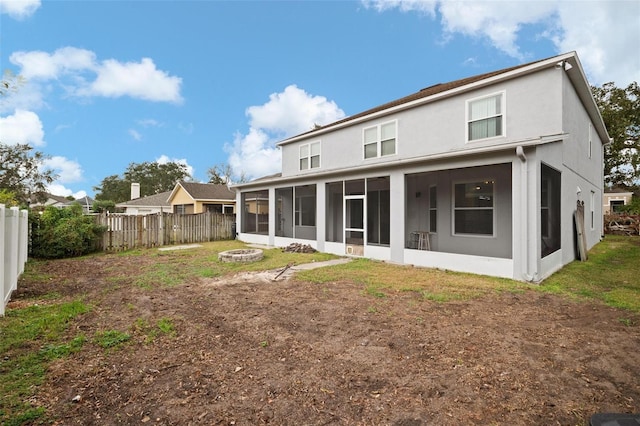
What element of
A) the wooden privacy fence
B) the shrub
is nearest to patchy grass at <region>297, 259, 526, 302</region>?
the shrub

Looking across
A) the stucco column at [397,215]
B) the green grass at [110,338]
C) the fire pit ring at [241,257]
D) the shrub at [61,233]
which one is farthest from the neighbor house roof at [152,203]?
the green grass at [110,338]

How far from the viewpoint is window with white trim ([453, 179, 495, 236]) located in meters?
9.88

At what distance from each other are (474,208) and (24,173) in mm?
40287

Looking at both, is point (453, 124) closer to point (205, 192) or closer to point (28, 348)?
point (28, 348)

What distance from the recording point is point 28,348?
12.3ft

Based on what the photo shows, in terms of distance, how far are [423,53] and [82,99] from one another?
19307 mm

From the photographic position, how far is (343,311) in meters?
5.21

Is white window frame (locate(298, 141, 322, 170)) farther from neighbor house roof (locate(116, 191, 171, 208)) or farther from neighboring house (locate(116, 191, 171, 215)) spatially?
neighbor house roof (locate(116, 191, 171, 208))

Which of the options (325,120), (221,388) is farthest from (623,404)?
(325,120)

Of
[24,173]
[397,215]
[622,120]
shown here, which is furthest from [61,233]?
[622,120]

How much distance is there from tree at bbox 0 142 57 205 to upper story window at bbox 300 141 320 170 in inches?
1139

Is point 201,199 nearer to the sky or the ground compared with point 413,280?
nearer to the sky

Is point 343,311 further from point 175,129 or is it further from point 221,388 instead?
point 175,129

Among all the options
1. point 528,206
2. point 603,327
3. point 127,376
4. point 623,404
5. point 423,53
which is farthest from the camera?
point 423,53
